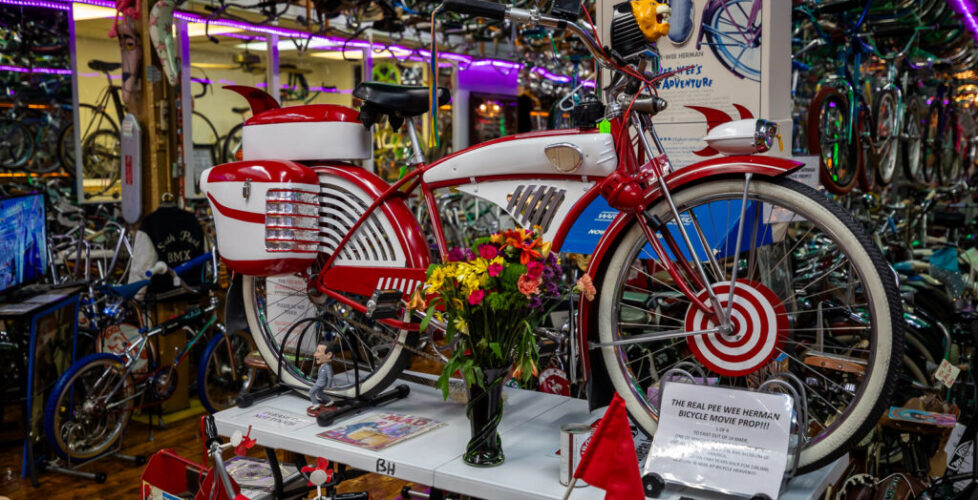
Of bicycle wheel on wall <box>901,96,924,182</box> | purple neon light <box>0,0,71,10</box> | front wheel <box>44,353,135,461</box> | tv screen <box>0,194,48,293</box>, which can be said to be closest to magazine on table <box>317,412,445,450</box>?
front wheel <box>44,353,135,461</box>

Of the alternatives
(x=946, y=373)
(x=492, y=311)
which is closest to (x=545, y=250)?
(x=492, y=311)

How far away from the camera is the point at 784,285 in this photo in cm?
315

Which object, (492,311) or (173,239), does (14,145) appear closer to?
(173,239)

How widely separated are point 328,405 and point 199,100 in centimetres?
665

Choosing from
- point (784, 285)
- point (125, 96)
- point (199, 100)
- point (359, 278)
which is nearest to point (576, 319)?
point (359, 278)

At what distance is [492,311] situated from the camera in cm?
206

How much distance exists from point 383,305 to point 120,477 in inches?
102

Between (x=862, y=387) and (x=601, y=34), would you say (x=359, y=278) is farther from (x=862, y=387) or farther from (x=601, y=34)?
(x=862, y=387)

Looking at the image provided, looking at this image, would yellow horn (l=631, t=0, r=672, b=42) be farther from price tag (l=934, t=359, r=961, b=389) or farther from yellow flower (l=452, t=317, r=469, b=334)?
price tag (l=934, t=359, r=961, b=389)

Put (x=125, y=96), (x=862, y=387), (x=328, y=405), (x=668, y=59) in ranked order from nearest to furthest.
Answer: (x=862, y=387)
(x=328, y=405)
(x=668, y=59)
(x=125, y=96)

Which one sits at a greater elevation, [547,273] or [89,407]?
[547,273]

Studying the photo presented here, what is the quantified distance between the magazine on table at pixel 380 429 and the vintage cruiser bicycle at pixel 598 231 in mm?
153

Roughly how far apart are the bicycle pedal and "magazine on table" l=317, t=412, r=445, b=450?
311 mm

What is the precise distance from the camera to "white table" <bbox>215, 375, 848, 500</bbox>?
1.98 meters
